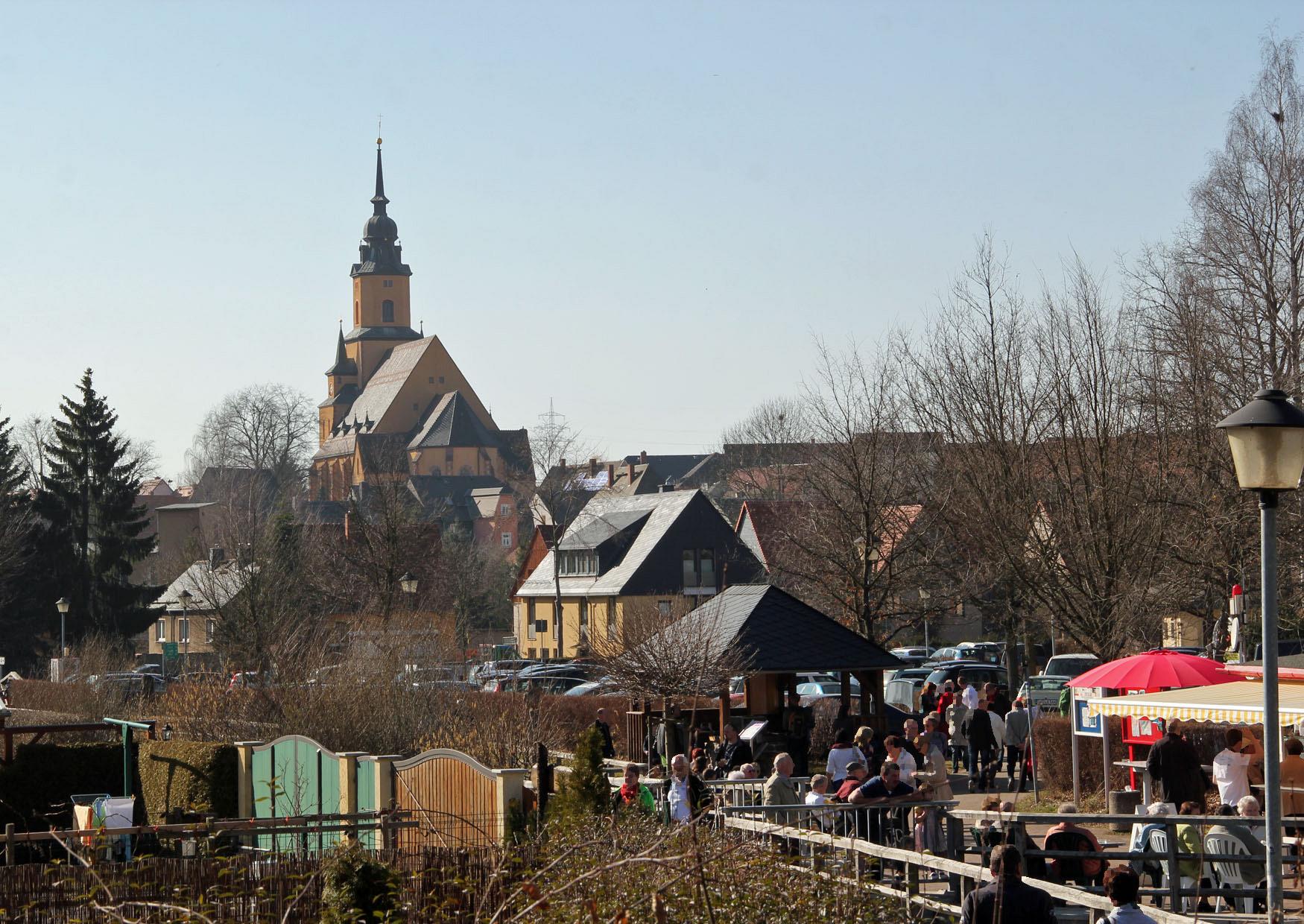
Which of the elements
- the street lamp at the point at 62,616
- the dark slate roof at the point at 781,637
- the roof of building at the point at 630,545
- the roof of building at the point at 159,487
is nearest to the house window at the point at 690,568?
the roof of building at the point at 630,545

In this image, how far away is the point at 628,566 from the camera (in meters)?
67.6

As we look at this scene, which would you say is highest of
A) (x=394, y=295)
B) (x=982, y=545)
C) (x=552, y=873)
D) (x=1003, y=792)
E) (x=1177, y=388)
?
(x=394, y=295)

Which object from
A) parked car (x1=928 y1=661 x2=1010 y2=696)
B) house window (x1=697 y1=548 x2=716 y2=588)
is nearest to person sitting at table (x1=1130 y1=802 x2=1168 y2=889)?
parked car (x1=928 y1=661 x2=1010 y2=696)

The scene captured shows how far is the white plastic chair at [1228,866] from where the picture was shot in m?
12.3

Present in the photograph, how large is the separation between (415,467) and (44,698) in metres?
107

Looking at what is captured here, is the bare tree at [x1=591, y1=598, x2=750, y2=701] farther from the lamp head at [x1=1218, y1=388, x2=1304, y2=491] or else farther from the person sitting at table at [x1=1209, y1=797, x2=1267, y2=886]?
the lamp head at [x1=1218, y1=388, x2=1304, y2=491]

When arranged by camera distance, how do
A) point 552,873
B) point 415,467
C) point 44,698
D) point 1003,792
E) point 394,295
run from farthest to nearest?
1. point 394,295
2. point 415,467
3. point 44,698
4. point 1003,792
5. point 552,873

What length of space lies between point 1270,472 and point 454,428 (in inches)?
5315

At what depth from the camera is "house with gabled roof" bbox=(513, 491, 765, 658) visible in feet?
220

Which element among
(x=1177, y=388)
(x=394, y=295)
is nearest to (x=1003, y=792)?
(x=1177, y=388)

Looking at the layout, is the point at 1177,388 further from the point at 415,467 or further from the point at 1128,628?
the point at 415,467

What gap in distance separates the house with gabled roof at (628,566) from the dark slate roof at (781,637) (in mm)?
38195

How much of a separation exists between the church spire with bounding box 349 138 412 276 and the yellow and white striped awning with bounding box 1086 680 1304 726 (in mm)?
142719

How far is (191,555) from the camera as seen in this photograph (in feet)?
215
